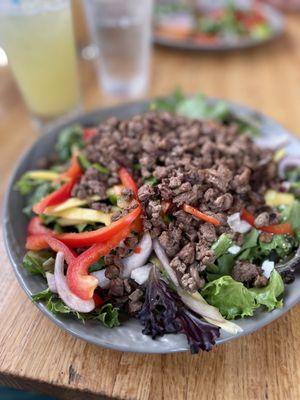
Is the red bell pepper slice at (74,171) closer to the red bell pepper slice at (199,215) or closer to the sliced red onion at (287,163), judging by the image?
the red bell pepper slice at (199,215)

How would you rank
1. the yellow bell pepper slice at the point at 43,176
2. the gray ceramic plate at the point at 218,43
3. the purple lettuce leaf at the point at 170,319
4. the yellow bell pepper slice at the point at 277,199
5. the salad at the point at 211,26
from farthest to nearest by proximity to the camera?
1. the salad at the point at 211,26
2. the gray ceramic plate at the point at 218,43
3. the yellow bell pepper slice at the point at 43,176
4. the yellow bell pepper slice at the point at 277,199
5. the purple lettuce leaf at the point at 170,319

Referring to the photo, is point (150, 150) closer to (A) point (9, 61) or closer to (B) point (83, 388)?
(B) point (83, 388)

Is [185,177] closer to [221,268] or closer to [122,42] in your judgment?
[221,268]

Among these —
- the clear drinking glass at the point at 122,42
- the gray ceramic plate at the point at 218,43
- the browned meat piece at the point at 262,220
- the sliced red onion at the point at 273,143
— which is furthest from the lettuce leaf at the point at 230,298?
the gray ceramic plate at the point at 218,43

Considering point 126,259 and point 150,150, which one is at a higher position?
point 150,150

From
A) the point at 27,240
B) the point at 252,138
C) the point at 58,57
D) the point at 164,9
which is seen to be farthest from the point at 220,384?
the point at 164,9

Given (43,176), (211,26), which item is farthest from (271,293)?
(211,26)

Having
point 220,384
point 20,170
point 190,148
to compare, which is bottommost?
point 220,384
